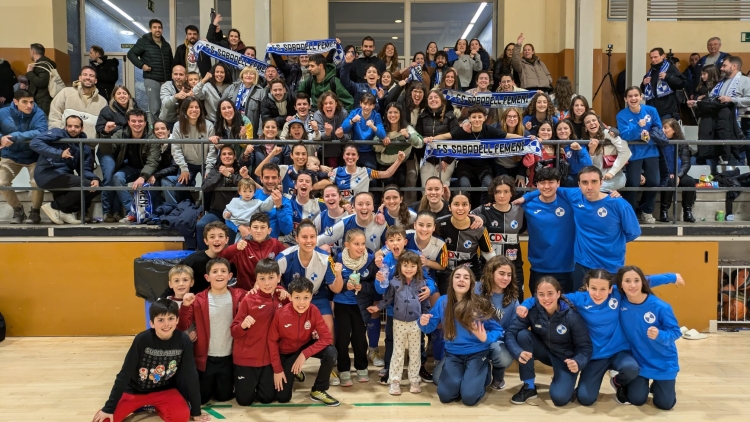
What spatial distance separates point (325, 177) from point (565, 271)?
2709mm

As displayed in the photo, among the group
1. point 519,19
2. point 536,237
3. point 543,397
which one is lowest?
point 543,397

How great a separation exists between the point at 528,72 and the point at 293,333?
709 centimetres

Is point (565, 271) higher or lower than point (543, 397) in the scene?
higher

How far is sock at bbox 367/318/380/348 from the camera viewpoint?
223 inches

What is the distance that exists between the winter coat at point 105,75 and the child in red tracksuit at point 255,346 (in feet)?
22.5

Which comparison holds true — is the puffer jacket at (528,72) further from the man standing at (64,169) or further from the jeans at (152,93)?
the man standing at (64,169)

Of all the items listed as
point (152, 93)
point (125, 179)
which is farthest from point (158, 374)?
point (152, 93)

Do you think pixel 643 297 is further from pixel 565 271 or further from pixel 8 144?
pixel 8 144

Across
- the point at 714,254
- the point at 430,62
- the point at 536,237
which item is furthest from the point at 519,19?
the point at 536,237

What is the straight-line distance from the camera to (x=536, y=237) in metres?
5.90

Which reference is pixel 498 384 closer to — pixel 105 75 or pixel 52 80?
pixel 52 80

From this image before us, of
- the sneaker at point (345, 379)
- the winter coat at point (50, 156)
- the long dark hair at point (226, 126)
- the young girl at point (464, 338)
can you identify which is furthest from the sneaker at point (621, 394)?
the winter coat at point (50, 156)

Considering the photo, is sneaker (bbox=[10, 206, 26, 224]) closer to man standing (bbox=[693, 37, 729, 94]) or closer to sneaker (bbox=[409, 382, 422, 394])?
sneaker (bbox=[409, 382, 422, 394])

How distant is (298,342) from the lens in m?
5.05
